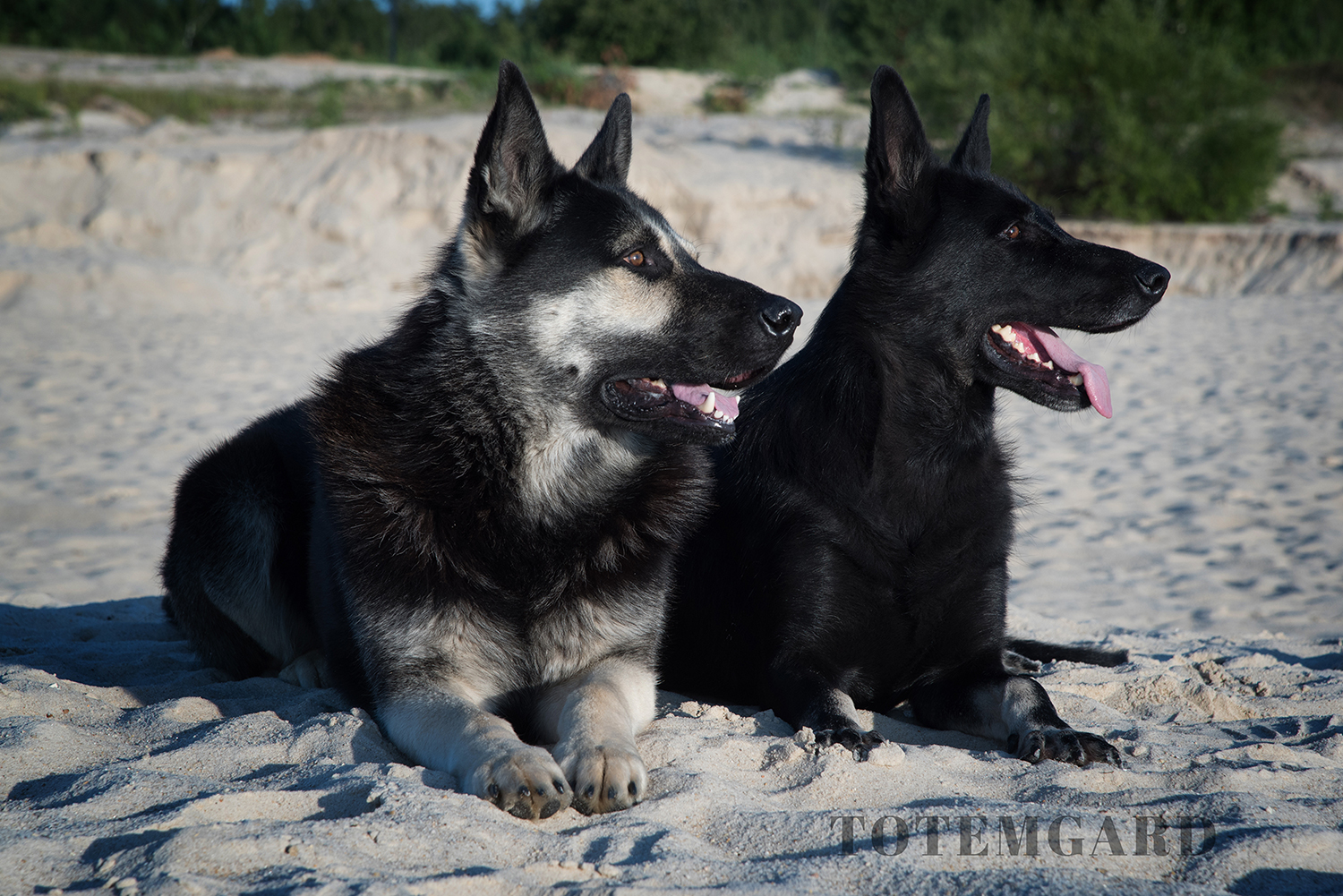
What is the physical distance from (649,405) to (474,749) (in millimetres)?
1312

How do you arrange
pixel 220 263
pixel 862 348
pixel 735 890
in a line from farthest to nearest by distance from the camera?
pixel 220 263 < pixel 862 348 < pixel 735 890

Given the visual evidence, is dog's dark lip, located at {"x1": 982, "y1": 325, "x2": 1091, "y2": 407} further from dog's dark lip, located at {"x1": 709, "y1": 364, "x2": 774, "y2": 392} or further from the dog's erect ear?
dog's dark lip, located at {"x1": 709, "y1": 364, "x2": 774, "y2": 392}

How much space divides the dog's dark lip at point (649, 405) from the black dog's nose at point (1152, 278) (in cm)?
168

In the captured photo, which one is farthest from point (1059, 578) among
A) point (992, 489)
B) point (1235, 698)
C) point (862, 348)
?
point (862, 348)

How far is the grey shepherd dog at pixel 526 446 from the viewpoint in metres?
3.15

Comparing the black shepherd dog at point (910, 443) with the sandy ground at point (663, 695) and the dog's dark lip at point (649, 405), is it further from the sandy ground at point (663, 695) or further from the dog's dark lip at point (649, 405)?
the dog's dark lip at point (649, 405)

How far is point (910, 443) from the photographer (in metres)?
3.52

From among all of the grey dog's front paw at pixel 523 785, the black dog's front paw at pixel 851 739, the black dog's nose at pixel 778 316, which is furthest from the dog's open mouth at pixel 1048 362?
the grey dog's front paw at pixel 523 785

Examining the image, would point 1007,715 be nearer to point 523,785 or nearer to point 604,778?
point 604,778

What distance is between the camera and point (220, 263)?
15422mm

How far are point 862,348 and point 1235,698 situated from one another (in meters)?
2.06

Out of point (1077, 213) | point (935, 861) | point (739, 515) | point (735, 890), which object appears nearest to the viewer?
point (735, 890)

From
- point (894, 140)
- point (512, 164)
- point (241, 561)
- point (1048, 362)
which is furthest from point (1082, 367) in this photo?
point (241, 561)

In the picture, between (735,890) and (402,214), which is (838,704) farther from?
(402,214)
